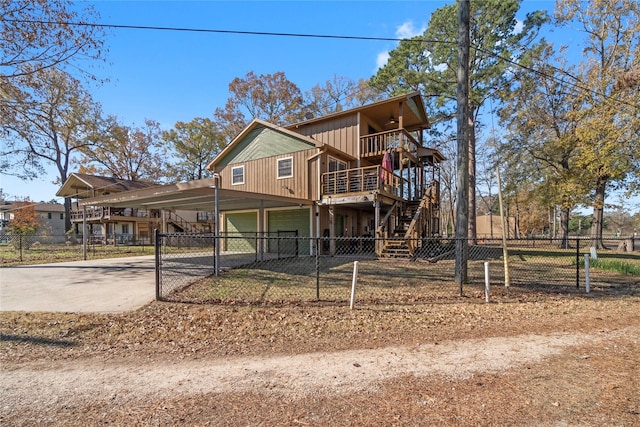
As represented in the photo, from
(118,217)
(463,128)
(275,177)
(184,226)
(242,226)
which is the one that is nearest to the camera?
Result: (463,128)

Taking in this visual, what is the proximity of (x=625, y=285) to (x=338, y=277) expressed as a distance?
7271mm

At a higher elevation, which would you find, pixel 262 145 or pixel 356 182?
pixel 262 145

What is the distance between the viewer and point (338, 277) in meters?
8.80

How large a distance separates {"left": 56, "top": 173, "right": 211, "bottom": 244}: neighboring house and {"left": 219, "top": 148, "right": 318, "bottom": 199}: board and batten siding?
12361mm

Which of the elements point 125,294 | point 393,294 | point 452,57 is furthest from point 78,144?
point 393,294

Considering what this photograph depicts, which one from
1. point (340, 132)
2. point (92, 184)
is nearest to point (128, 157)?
point (92, 184)

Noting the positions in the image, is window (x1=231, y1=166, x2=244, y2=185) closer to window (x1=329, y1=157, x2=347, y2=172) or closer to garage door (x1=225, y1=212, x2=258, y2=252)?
garage door (x1=225, y1=212, x2=258, y2=252)

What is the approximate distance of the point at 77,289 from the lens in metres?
7.41

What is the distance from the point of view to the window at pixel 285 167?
16266 mm

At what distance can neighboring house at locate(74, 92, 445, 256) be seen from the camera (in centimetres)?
1405

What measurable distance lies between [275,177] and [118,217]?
21220mm

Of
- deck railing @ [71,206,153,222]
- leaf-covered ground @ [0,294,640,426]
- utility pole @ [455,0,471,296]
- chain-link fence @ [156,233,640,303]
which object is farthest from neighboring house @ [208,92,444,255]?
deck railing @ [71,206,153,222]

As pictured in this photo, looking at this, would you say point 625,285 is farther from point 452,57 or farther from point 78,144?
point 78,144

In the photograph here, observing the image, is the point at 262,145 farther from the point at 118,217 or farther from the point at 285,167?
the point at 118,217
